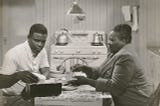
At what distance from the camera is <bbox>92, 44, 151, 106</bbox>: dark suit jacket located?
800 millimetres

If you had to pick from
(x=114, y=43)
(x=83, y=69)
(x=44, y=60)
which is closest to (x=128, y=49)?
(x=114, y=43)

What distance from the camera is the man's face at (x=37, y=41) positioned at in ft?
2.54

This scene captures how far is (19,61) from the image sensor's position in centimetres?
78

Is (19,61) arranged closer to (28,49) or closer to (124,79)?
(28,49)

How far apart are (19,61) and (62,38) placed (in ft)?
0.56

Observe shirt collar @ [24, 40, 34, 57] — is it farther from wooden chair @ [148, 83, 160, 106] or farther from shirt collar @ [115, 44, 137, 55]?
wooden chair @ [148, 83, 160, 106]

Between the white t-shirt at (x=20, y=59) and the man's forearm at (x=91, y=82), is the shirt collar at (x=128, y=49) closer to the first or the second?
the man's forearm at (x=91, y=82)

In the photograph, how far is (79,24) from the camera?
0.76 m

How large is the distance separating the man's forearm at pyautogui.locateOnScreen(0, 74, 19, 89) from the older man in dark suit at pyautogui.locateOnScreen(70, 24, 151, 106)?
0.67 ft

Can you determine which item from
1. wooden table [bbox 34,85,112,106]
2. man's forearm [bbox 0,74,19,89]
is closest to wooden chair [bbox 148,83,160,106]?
wooden table [bbox 34,85,112,106]

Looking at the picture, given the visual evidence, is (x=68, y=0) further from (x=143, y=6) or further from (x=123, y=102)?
(x=123, y=102)

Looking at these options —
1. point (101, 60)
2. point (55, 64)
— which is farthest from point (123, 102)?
point (55, 64)

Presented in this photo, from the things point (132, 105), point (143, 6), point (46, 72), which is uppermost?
point (143, 6)

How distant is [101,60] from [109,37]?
8 centimetres
